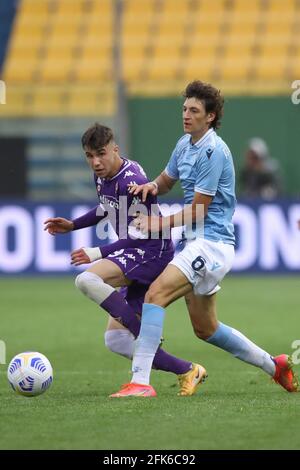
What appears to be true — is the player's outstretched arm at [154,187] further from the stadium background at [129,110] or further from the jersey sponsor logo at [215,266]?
the stadium background at [129,110]

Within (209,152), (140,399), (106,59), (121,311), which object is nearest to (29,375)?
(140,399)

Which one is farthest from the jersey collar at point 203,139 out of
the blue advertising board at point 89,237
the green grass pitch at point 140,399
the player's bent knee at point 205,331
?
the blue advertising board at point 89,237

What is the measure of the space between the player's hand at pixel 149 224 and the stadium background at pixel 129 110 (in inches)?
109

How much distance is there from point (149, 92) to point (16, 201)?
4500mm

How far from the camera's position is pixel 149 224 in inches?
302

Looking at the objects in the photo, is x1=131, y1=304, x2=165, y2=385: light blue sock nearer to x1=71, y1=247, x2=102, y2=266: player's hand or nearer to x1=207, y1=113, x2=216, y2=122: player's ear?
x1=71, y1=247, x2=102, y2=266: player's hand

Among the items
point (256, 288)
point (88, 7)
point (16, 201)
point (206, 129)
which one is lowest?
point (256, 288)

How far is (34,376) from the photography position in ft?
24.6

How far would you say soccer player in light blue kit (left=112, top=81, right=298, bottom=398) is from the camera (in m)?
7.61

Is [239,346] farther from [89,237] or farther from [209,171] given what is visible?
[89,237]

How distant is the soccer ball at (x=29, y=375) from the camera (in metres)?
7.47

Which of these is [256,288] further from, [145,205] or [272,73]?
[145,205]

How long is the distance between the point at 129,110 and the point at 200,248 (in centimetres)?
1409

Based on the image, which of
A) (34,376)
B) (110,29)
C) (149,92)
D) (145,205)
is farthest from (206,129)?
(110,29)
